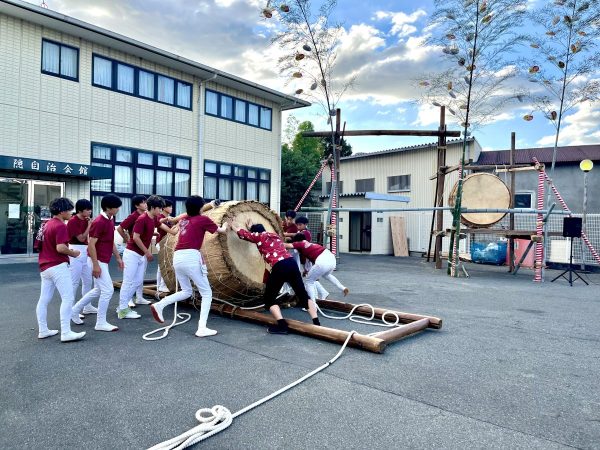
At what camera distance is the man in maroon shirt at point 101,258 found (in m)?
5.54

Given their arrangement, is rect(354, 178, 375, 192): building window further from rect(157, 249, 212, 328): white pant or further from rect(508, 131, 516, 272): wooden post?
rect(157, 249, 212, 328): white pant

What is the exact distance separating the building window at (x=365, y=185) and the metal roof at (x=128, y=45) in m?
5.98

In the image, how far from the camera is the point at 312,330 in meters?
5.20

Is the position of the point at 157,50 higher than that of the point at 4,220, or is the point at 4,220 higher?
the point at 157,50

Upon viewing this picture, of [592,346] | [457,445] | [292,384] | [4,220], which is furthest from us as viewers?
[4,220]

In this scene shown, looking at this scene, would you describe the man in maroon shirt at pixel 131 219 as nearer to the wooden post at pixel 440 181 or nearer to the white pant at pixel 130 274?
the white pant at pixel 130 274

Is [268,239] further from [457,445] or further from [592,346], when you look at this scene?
[592,346]

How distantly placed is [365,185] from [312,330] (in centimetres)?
1900

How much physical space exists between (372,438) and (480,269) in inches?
506

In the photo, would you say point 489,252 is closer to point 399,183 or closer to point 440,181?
point 440,181

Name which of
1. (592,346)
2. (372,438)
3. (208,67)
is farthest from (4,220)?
(592,346)

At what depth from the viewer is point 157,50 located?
14.5 metres

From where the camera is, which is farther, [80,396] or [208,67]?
[208,67]

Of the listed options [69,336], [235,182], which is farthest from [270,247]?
[235,182]
